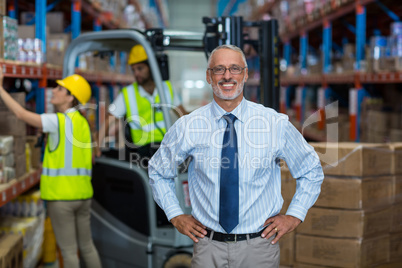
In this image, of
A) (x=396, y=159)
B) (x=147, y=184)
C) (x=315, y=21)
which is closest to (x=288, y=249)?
(x=396, y=159)

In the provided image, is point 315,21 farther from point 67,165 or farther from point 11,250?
point 11,250

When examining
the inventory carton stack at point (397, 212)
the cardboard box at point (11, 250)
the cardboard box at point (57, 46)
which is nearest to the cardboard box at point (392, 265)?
the inventory carton stack at point (397, 212)

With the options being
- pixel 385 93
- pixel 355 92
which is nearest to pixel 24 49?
pixel 355 92

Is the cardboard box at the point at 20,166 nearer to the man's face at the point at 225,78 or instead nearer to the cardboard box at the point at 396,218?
the man's face at the point at 225,78

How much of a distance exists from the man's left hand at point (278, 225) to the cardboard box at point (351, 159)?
4.25ft

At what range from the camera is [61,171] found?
390 centimetres

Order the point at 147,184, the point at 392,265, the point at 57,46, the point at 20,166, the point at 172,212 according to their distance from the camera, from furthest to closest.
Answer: the point at 57,46, the point at 20,166, the point at 147,184, the point at 392,265, the point at 172,212

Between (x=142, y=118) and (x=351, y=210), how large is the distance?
1988 millimetres

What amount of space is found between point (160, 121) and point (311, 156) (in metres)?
2.28

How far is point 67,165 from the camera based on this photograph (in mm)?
3922

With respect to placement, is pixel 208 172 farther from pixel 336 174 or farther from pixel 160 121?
pixel 160 121

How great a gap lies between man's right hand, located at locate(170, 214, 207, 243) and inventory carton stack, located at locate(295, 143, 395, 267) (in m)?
1.50

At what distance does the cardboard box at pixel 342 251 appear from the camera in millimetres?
3635

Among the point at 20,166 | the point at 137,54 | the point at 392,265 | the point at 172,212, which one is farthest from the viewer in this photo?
the point at 137,54
